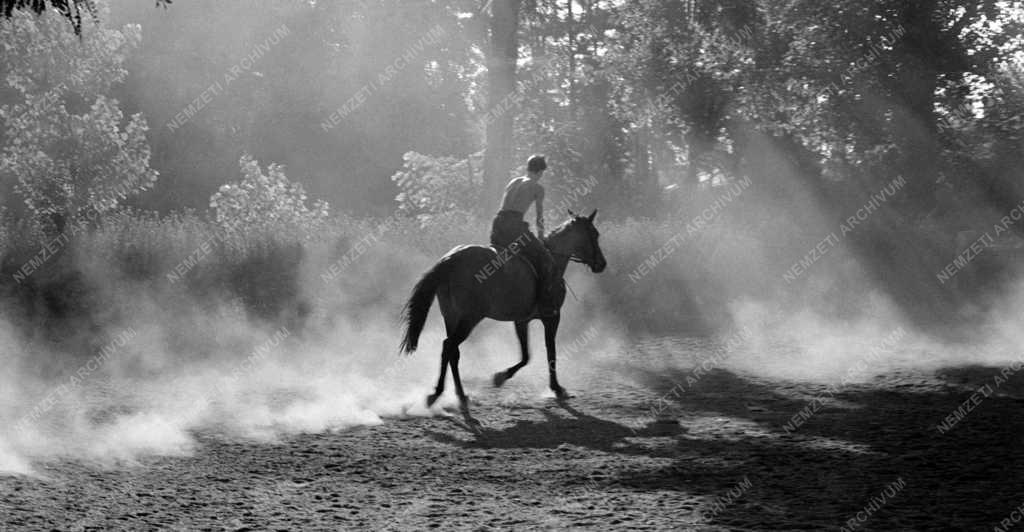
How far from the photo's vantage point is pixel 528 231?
13727 millimetres

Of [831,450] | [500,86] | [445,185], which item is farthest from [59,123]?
[831,450]

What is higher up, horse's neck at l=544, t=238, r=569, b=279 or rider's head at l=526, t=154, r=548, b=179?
rider's head at l=526, t=154, r=548, b=179

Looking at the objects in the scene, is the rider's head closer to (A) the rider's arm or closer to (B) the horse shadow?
(A) the rider's arm

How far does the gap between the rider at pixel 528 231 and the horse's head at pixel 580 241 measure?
0.97ft

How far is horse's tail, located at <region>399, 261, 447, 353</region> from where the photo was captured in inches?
515

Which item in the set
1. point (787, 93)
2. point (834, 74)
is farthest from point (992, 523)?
point (787, 93)

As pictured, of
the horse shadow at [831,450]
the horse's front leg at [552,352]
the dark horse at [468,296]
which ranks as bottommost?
the horse shadow at [831,450]

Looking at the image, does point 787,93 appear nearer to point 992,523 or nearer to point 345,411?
point 345,411

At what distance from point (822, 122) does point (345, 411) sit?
20780 millimetres

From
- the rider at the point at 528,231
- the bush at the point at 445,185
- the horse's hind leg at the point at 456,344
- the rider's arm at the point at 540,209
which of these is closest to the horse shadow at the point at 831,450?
the horse's hind leg at the point at 456,344

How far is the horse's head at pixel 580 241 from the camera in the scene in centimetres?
1429

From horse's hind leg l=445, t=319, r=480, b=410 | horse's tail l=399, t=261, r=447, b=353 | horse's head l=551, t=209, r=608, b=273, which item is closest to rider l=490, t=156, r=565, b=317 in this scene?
horse's head l=551, t=209, r=608, b=273

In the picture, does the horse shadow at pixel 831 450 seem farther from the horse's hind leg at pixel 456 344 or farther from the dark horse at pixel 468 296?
the dark horse at pixel 468 296

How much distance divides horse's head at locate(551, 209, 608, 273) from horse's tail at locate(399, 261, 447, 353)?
5.73 feet
